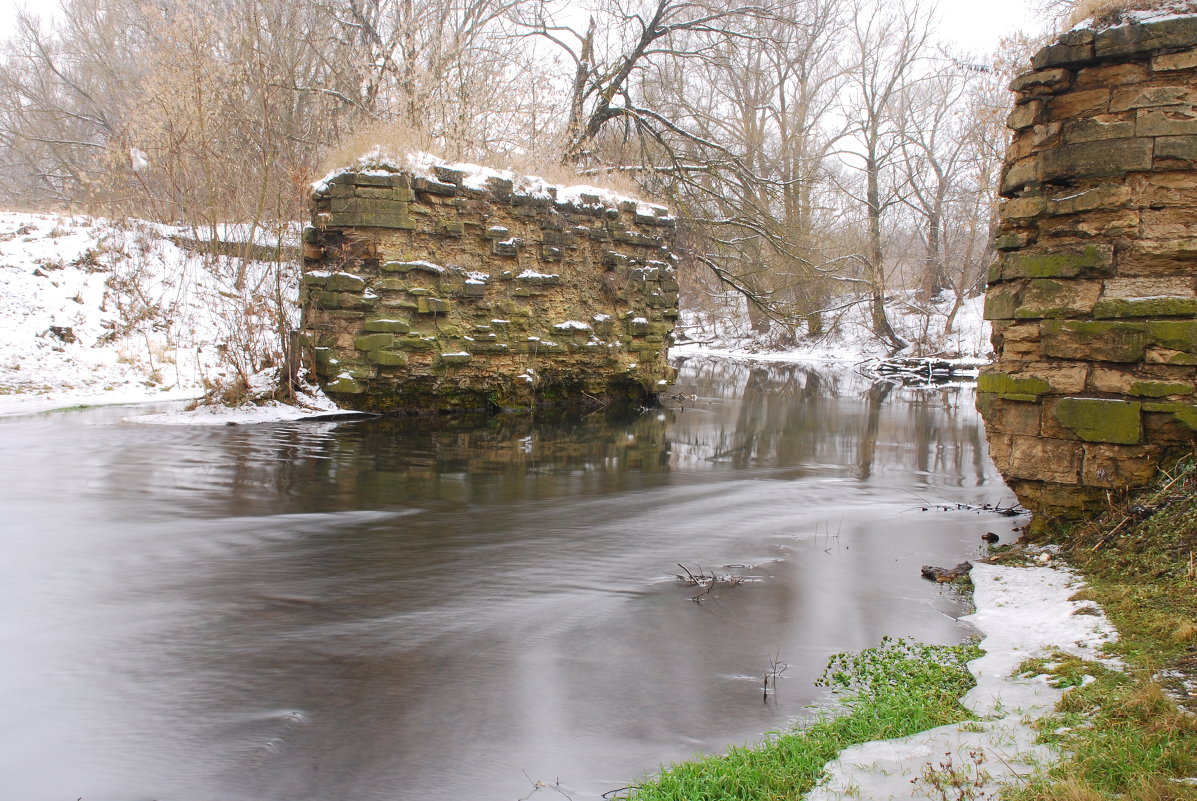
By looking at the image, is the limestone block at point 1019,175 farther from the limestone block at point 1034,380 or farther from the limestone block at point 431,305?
→ the limestone block at point 431,305

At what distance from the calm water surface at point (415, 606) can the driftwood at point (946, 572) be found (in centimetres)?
11

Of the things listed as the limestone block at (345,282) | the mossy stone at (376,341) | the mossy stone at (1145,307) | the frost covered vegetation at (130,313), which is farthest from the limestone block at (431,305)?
the mossy stone at (1145,307)

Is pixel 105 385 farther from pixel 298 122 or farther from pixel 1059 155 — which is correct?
pixel 1059 155

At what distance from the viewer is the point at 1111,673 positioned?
10.5ft

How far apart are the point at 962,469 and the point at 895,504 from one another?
2.58 metres

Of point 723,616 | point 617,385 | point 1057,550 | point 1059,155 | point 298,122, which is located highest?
point 298,122

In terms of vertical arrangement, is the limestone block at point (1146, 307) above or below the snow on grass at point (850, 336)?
below

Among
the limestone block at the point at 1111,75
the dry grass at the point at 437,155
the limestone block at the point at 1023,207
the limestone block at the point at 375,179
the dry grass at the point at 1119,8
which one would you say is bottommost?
the limestone block at the point at 1023,207

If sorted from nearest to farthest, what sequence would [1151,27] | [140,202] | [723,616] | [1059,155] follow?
[723,616], [1151,27], [1059,155], [140,202]

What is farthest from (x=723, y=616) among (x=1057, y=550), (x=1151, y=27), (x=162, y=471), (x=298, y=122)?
(x=298, y=122)

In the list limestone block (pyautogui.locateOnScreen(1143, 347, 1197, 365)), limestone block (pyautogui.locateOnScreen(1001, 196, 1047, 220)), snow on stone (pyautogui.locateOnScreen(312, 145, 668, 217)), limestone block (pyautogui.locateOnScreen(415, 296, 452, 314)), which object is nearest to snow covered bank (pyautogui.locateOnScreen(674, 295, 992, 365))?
snow on stone (pyautogui.locateOnScreen(312, 145, 668, 217))

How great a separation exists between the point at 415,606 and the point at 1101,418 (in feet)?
14.7

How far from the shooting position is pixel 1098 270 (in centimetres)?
538

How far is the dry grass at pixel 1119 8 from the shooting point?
521 centimetres
